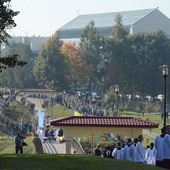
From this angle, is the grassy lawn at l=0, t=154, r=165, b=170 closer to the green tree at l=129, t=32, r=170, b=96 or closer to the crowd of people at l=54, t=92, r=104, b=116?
the crowd of people at l=54, t=92, r=104, b=116

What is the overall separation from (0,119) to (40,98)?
22736 millimetres

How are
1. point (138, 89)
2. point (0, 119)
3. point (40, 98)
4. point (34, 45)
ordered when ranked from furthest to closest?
1. point (34, 45)
2. point (138, 89)
3. point (40, 98)
4. point (0, 119)

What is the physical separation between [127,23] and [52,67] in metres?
49.3

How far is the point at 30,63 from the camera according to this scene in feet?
372

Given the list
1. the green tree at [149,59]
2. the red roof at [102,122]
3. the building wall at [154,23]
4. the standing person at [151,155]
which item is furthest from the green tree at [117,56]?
the standing person at [151,155]

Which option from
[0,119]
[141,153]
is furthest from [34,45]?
[141,153]

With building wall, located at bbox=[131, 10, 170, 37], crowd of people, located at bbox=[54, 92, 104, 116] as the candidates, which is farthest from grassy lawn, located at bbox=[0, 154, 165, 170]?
building wall, located at bbox=[131, 10, 170, 37]

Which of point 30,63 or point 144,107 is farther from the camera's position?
point 30,63

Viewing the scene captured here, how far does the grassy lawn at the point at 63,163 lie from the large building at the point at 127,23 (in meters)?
103

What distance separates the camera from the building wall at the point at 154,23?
134 meters

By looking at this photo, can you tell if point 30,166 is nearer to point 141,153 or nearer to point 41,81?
point 141,153

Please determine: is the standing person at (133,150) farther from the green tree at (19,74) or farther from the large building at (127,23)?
the large building at (127,23)

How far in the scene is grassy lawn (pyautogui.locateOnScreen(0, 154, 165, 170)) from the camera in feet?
60.0

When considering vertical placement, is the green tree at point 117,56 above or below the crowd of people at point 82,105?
above
